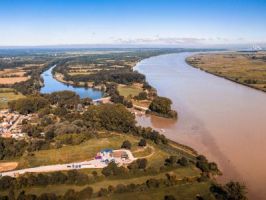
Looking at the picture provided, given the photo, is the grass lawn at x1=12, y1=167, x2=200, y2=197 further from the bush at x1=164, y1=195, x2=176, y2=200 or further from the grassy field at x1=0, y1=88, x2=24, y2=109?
the grassy field at x1=0, y1=88, x2=24, y2=109

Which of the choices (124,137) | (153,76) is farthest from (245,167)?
(153,76)

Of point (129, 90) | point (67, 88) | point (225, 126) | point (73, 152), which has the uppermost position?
point (73, 152)

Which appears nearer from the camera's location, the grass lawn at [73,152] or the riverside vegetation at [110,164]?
the riverside vegetation at [110,164]

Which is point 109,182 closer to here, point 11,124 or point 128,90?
point 11,124

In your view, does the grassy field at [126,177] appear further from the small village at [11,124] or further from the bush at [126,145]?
the small village at [11,124]

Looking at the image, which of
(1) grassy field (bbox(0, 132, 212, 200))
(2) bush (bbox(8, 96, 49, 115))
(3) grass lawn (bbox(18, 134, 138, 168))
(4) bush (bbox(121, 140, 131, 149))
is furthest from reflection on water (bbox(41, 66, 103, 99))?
(4) bush (bbox(121, 140, 131, 149))

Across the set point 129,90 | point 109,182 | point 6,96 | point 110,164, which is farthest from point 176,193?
point 6,96

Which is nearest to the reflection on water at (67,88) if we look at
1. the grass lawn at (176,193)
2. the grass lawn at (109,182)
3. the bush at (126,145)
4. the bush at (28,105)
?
the bush at (28,105)
